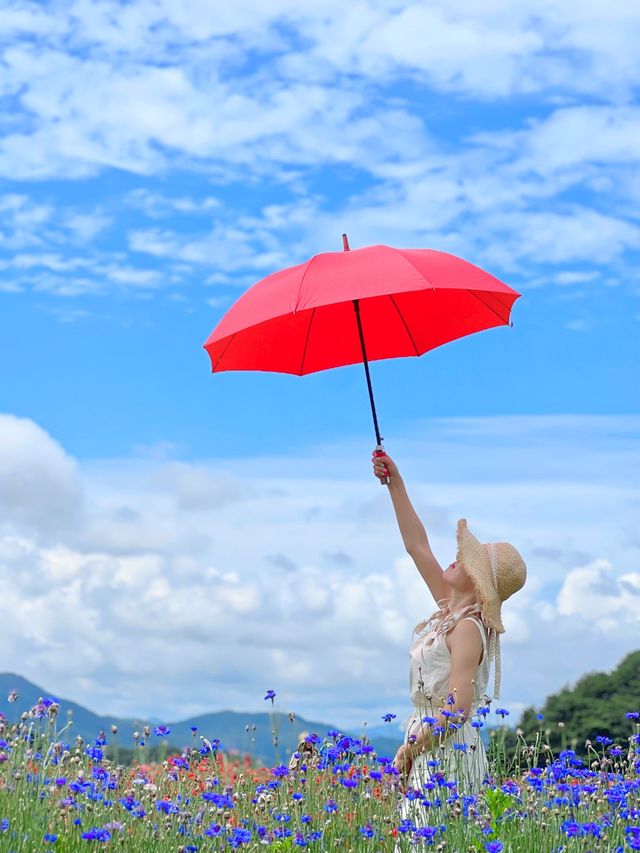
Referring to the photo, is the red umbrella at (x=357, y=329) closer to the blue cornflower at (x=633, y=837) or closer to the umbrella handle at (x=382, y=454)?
the umbrella handle at (x=382, y=454)

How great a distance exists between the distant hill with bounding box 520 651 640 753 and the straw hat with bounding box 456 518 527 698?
352 inches

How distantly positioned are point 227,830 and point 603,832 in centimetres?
175

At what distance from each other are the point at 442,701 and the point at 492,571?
0.75 metres

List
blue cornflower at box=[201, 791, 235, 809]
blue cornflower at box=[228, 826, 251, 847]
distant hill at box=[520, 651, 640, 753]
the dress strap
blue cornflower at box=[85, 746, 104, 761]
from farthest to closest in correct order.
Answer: distant hill at box=[520, 651, 640, 753]
blue cornflower at box=[85, 746, 104, 761]
the dress strap
blue cornflower at box=[201, 791, 235, 809]
blue cornflower at box=[228, 826, 251, 847]

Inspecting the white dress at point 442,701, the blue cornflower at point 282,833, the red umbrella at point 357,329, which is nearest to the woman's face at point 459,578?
the white dress at point 442,701

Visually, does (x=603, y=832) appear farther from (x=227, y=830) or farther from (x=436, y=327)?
(x=436, y=327)

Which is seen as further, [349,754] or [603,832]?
[349,754]

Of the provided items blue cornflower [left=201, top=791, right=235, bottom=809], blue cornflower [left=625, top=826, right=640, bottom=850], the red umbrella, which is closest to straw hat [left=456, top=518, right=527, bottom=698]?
blue cornflower [left=625, top=826, right=640, bottom=850]

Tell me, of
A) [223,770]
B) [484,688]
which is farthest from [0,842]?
[223,770]

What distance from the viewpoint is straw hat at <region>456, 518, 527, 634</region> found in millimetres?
5609

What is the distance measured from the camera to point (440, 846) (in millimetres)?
4426

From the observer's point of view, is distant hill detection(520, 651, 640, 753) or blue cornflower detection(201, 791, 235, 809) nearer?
blue cornflower detection(201, 791, 235, 809)

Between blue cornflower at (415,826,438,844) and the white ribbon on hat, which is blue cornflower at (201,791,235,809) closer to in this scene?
blue cornflower at (415,826,438,844)

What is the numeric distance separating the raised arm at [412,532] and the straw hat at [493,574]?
589 millimetres
